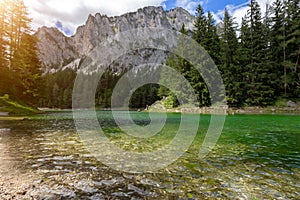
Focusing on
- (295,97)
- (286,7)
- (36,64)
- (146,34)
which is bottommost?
(295,97)

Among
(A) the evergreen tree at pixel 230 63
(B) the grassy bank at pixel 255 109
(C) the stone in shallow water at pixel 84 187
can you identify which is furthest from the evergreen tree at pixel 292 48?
(C) the stone in shallow water at pixel 84 187

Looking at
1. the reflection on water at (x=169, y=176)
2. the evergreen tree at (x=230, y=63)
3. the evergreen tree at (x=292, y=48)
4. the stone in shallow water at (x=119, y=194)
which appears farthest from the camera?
the evergreen tree at (x=230, y=63)

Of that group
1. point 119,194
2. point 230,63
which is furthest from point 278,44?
point 119,194

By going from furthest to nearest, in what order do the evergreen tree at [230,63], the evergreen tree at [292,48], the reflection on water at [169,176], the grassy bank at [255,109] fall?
the evergreen tree at [230,63], the evergreen tree at [292,48], the grassy bank at [255,109], the reflection on water at [169,176]

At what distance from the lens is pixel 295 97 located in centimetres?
4447

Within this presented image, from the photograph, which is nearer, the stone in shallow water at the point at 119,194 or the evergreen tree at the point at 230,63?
the stone in shallow water at the point at 119,194

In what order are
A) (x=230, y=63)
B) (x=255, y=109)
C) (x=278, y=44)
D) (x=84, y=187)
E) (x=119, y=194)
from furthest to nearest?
(x=278, y=44)
(x=230, y=63)
(x=255, y=109)
(x=84, y=187)
(x=119, y=194)

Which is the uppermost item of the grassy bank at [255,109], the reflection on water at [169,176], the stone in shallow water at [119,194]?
the grassy bank at [255,109]

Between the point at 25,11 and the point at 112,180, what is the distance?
4609cm

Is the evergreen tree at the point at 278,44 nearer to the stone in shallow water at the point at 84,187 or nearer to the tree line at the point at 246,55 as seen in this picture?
the tree line at the point at 246,55

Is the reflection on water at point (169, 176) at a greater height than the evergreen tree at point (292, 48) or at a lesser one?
lesser

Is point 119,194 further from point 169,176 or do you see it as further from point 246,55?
point 246,55

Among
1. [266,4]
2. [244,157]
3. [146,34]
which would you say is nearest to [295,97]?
[266,4]

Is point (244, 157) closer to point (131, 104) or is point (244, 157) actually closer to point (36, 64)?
point (36, 64)
